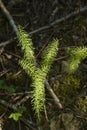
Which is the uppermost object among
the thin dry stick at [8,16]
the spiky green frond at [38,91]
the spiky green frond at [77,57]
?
the thin dry stick at [8,16]

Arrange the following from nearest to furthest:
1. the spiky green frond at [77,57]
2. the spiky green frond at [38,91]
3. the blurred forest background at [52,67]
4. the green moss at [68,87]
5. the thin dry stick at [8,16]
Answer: the spiky green frond at [38,91]
the spiky green frond at [77,57]
the blurred forest background at [52,67]
the green moss at [68,87]
the thin dry stick at [8,16]

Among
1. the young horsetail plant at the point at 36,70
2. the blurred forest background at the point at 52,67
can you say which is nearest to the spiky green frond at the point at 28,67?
the young horsetail plant at the point at 36,70

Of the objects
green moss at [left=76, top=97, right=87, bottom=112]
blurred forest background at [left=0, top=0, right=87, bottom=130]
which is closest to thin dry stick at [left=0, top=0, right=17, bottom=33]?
blurred forest background at [left=0, top=0, right=87, bottom=130]

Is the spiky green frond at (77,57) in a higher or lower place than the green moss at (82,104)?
higher

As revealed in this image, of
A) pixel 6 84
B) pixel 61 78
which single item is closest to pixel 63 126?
pixel 61 78

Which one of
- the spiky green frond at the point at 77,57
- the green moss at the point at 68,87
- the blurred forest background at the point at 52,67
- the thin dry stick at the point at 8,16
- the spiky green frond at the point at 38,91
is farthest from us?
the thin dry stick at the point at 8,16

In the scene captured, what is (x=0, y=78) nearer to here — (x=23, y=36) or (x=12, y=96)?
(x=12, y=96)

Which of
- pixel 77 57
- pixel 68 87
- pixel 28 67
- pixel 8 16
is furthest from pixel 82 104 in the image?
pixel 8 16

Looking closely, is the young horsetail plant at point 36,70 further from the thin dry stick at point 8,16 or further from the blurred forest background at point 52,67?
the thin dry stick at point 8,16

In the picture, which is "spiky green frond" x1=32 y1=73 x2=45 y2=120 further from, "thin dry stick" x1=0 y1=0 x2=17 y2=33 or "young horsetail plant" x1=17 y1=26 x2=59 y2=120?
"thin dry stick" x1=0 y1=0 x2=17 y2=33
